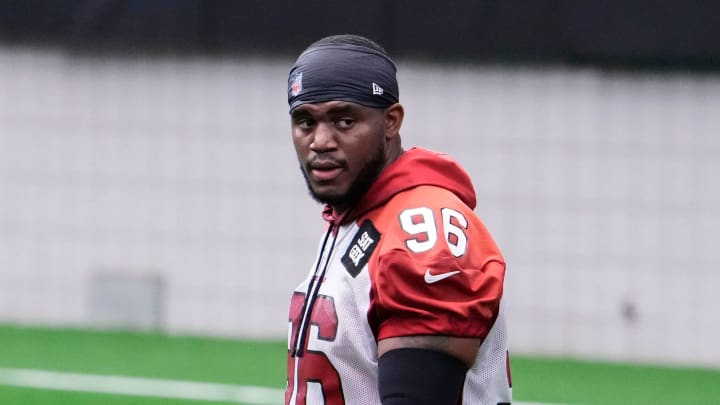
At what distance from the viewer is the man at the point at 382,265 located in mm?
2539

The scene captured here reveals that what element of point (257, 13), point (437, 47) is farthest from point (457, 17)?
point (257, 13)

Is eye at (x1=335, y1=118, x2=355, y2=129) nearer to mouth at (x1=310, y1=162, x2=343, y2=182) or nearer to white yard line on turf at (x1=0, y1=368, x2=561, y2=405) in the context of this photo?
mouth at (x1=310, y1=162, x2=343, y2=182)

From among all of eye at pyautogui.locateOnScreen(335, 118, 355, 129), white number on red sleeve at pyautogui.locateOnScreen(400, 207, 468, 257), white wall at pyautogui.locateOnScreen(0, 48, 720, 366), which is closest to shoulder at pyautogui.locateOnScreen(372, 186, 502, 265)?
white number on red sleeve at pyautogui.locateOnScreen(400, 207, 468, 257)

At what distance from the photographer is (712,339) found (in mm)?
9781

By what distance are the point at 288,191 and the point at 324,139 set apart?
25.4 ft

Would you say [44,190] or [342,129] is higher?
[342,129]

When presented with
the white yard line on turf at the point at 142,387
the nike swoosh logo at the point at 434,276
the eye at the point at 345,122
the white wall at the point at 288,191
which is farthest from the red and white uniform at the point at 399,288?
the white wall at the point at 288,191

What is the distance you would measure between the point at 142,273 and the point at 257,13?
2419 millimetres

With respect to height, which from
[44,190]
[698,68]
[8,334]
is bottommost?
[8,334]

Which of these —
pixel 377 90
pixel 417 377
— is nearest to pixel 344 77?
pixel 377 90

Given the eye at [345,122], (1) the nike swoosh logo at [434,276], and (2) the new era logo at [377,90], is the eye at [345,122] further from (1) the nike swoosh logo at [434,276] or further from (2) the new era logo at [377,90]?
(1) the nike swoosh logo at [434,276]

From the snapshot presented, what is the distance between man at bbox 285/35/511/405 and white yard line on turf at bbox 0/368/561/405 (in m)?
5.27

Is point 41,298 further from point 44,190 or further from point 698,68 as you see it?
point 698,68

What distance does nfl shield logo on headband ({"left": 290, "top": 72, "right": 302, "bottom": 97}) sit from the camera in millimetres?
2961
